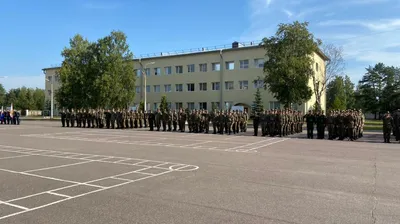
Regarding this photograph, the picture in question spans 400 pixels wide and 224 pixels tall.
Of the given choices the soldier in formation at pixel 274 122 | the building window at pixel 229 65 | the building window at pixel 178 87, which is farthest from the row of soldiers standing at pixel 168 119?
the building window at pixel 178 87

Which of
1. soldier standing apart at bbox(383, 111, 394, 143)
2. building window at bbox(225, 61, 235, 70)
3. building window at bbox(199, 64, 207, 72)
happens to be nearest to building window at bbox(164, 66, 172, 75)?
building window at bbox(199, 64, 207, 72)

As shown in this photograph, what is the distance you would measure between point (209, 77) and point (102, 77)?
49.8ft

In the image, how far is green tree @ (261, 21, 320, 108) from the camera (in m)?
34.8

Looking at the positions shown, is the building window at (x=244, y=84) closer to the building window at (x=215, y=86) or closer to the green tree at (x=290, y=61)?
the building window at (x=215, y=86)

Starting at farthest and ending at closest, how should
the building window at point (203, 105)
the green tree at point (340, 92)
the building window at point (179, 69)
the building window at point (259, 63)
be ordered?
the green tree at point (340, 92), the building window at point (179, 69), the building window at point (203, 105), the building window at point (259, 63)

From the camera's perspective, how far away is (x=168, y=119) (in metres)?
27.4

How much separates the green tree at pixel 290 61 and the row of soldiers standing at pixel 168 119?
418 inches

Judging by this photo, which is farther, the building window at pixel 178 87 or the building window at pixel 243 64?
the building window at pixel 178 87

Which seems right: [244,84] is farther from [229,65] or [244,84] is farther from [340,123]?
[340,123]

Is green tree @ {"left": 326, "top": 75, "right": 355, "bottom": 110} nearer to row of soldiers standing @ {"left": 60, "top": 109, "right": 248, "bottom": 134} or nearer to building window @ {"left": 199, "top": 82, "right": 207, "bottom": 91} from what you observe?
building window @ {"left": 199, "top": 82, "right": 207, "bottom": 91}

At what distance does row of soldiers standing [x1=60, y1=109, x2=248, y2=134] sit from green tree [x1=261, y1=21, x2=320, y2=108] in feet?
34.9

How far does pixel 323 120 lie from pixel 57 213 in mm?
18792

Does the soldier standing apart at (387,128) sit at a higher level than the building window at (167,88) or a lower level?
lower

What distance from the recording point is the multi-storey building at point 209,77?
48656 mm
